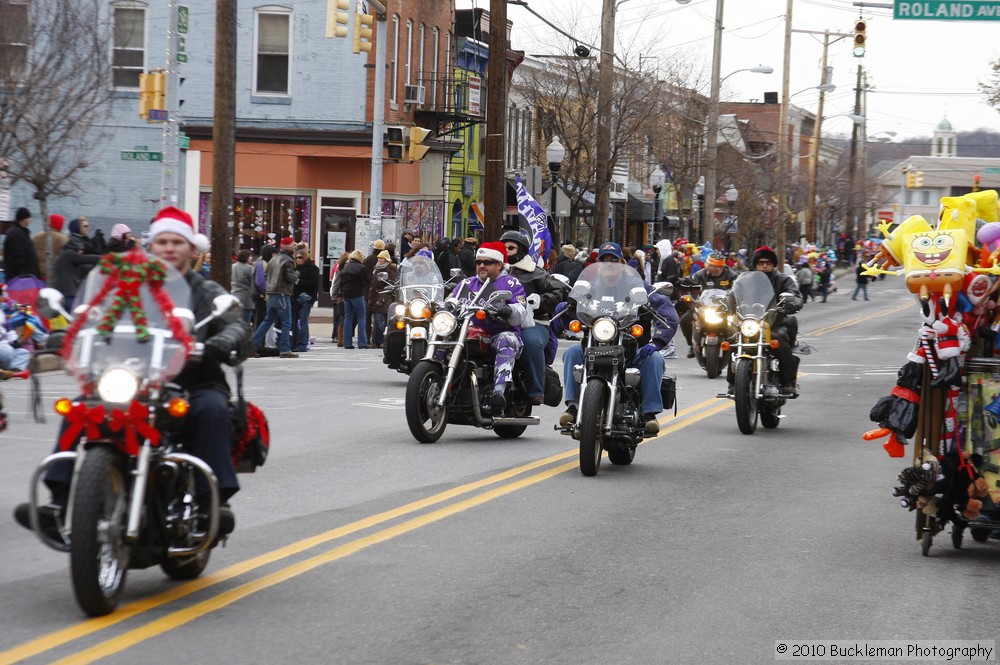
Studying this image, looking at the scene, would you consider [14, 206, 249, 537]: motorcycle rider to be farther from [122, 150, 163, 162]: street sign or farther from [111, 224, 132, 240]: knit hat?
[122, 150, 163, 162]: street sign

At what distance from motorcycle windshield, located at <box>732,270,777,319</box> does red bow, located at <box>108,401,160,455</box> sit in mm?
9990

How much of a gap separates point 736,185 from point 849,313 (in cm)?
1754

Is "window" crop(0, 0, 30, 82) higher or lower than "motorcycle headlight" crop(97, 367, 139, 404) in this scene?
higher

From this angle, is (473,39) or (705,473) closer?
(705,473)

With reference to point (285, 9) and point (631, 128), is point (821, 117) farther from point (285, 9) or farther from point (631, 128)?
point (285, 9)

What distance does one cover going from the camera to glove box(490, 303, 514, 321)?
13.3 m

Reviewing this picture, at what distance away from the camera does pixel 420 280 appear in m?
17.2

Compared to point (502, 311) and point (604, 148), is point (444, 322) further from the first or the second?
point (604, 148)

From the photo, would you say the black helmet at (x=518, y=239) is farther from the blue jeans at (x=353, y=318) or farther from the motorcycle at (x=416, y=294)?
the blue jeans at (x=353, y=318)

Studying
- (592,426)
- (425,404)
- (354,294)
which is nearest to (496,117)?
(354,294)

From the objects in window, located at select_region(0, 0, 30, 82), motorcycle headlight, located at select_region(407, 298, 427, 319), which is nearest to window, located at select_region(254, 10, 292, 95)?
window, located at select_region(0, 0, 30, 82)

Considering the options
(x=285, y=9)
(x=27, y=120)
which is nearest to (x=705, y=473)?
(x=27, y=120)

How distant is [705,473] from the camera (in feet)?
39.9

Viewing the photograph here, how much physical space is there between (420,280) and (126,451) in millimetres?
10854
